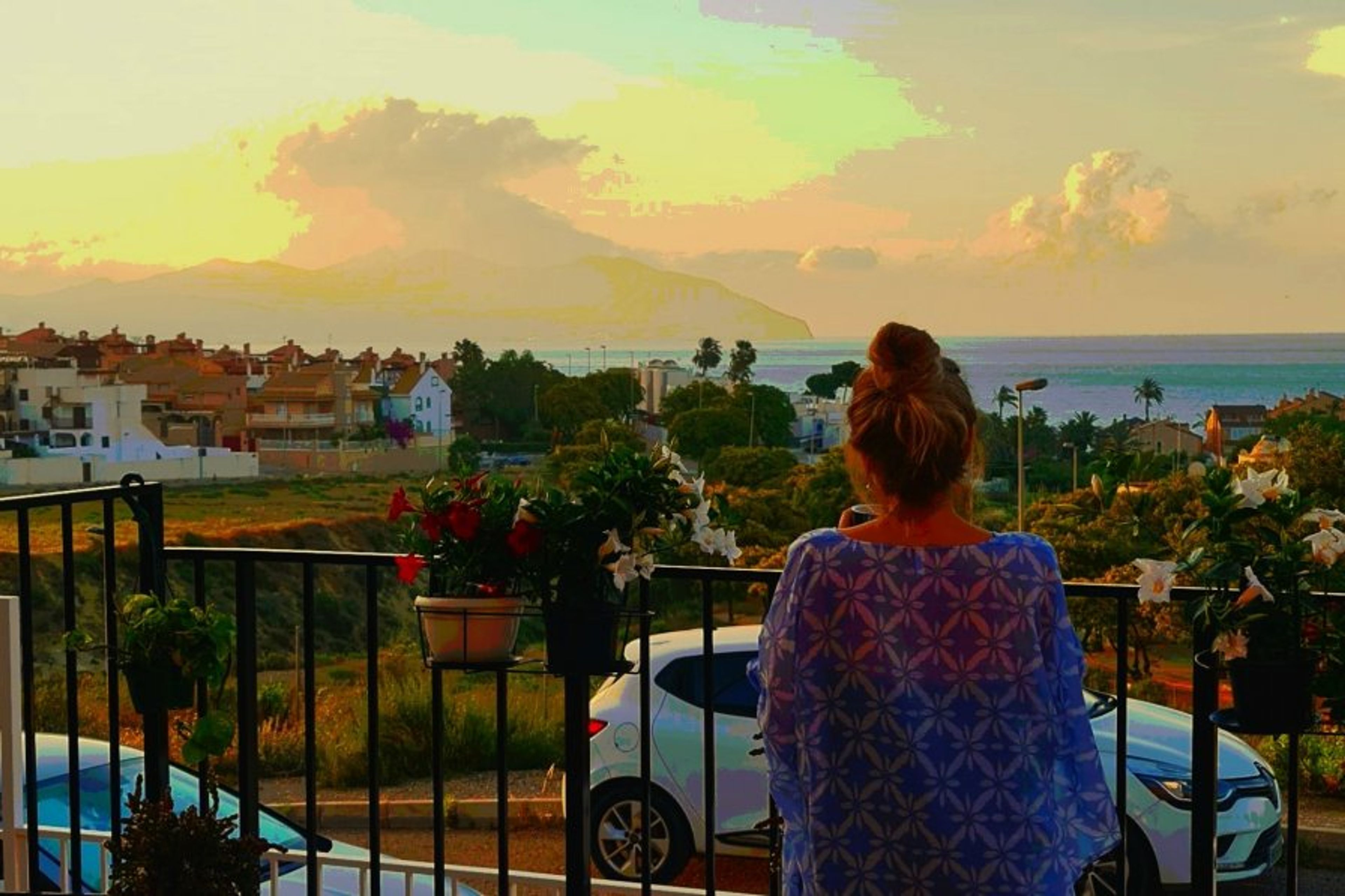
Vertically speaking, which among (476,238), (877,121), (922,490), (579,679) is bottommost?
(579,679)

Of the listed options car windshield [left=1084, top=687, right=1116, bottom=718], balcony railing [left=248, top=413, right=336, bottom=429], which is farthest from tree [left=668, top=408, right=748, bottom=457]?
car windshield [left=1084, top=687, right=1116, bottom=718]

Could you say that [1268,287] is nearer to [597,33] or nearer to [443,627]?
[597,33]

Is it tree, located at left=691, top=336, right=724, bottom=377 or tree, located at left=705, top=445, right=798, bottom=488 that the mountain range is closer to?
tree, located at left=691, top=336, right=724, bottom=377

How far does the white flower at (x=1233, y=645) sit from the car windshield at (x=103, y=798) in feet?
7.17

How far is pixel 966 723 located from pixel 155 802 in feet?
5.23

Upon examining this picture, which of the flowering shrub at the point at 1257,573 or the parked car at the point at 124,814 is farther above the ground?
the flowering shrub at the point at 1257,573

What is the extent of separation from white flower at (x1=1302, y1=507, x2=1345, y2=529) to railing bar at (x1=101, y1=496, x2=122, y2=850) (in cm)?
189

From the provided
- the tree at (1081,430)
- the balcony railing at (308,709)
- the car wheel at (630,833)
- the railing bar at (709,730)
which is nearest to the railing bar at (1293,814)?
the balcony railing at (308,709)

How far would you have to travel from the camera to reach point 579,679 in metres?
2.76

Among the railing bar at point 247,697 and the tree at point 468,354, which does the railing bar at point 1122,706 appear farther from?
the tree at point 468,354

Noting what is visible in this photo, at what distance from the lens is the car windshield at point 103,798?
406cm

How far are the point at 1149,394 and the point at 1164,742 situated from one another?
27957 millimetres

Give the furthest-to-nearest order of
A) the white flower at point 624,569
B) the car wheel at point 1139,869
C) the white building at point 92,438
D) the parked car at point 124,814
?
the white building at point 92,438
the car wheel at point 1139,869
the parked car at point 124,814
the white flower at point 624,569

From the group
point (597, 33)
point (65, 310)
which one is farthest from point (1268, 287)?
point (65, 310)
